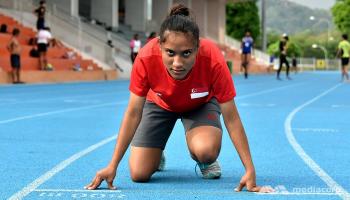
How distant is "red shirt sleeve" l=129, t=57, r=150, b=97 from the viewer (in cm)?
564

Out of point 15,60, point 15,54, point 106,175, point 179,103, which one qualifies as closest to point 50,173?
point 106,175

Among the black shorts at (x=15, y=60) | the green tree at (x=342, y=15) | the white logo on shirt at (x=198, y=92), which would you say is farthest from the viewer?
the green tree at (x=342, y=15)

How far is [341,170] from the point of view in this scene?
6.86m

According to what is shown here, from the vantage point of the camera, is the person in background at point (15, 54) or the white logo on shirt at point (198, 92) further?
the person in background at point (15, 54)

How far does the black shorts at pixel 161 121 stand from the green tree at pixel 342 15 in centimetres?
10086

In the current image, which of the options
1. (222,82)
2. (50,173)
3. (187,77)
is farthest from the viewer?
(50,173)

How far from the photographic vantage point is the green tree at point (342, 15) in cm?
10419

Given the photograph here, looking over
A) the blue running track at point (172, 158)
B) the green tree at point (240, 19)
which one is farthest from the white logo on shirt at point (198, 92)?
the green tree at point (240, 19)

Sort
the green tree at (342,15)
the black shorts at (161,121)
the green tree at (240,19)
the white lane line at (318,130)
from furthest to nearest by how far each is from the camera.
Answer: the green tree at (240,19)
the green tree at (342,15)
the white lane line at (318,130)
the black shorts at (161,121)

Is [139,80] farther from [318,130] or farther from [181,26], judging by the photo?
[318,130]

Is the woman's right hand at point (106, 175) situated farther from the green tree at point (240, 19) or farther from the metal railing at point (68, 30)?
the green tree at point (240, 19)

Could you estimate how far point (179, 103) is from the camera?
19.9ft

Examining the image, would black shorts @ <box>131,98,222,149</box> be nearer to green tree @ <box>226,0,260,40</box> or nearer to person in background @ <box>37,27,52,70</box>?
person in background @ <box>37,27,52,70</box>

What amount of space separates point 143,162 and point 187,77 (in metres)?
0.86
